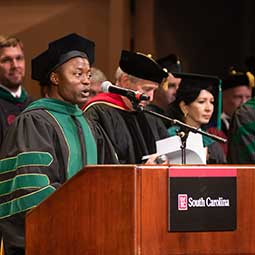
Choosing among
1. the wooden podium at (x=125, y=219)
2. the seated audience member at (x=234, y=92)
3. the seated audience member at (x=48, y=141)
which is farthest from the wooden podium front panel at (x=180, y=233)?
the seated audience member at (x=234, y=92)

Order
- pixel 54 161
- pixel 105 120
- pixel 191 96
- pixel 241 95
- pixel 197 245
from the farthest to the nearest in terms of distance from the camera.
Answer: pixel 241 95 < pixel 191 96 < pixel 105 120 < pixel 54 161 < pixel 197 245

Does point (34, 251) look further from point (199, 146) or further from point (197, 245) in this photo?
point (199, 146)

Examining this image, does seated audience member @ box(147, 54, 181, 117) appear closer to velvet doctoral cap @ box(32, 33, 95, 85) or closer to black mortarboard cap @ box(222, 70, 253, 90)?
black mortarboard cap @ box(222, 70, 253, 90)

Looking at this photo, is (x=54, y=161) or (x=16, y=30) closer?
(x=54, y=161)

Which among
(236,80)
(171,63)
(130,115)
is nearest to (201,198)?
(130,115)

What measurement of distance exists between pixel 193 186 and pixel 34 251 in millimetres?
541

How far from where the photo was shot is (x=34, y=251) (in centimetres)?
288

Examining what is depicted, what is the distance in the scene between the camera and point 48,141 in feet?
12.2

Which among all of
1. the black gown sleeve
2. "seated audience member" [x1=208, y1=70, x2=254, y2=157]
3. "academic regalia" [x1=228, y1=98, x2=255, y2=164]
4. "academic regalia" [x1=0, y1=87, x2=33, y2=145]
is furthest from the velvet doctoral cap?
"seated audience member" [x1=208, y1=70, x2=254, y2=157]

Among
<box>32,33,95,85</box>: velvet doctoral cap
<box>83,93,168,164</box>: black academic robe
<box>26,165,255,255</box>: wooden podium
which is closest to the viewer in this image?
<box>26,165,255,255</box>: wooden podium

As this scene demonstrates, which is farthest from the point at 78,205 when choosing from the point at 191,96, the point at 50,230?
the point at 191,96

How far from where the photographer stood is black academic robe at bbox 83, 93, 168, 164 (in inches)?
190

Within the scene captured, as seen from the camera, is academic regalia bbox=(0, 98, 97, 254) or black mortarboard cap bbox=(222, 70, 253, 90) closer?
academic regalia bbox=(0, 98, 97, 254)

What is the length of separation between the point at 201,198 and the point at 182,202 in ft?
0.20
